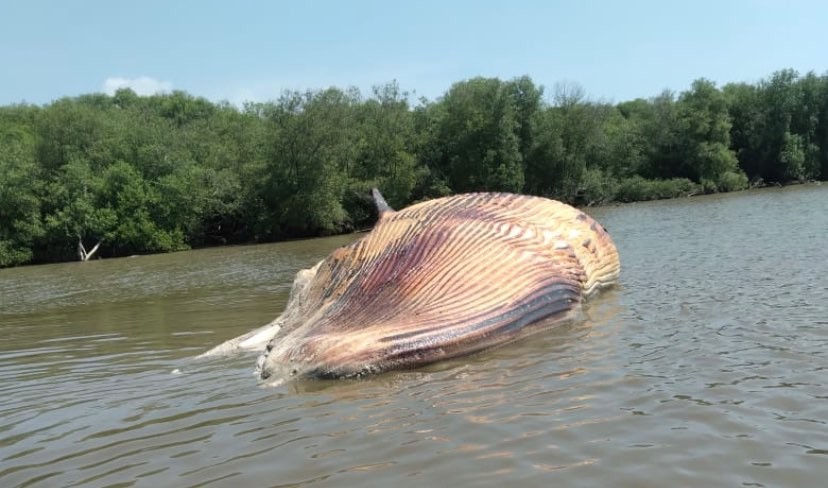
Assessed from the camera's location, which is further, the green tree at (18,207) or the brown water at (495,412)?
the green tree at (18,207)

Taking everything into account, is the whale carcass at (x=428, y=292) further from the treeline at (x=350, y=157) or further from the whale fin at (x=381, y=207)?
the treeline at (x=350, y=157)

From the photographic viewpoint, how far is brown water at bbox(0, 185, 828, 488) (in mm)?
3139

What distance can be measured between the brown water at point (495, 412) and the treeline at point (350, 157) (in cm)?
3435

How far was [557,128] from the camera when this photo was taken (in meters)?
54.2

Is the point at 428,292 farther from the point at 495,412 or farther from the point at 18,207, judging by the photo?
the point at 18,207

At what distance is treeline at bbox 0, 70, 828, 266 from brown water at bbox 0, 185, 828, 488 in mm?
34354

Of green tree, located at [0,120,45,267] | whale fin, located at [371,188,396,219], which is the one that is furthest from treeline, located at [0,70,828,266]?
whale fin, located at [371,188,396,219]

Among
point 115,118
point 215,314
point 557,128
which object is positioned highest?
point 115,118

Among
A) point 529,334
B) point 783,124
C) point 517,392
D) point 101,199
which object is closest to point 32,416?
point 517,392

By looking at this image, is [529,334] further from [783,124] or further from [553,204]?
[783,124]

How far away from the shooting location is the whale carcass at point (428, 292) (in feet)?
15.7

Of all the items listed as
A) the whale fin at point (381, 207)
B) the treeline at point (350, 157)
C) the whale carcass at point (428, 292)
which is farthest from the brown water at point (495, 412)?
the treeline at point (350, 157)

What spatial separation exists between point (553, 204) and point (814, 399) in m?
3.95

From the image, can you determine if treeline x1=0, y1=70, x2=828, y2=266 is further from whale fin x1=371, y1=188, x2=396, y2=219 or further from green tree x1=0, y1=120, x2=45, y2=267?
whale fin x1=371, y1=188, x2=396, y2=219
